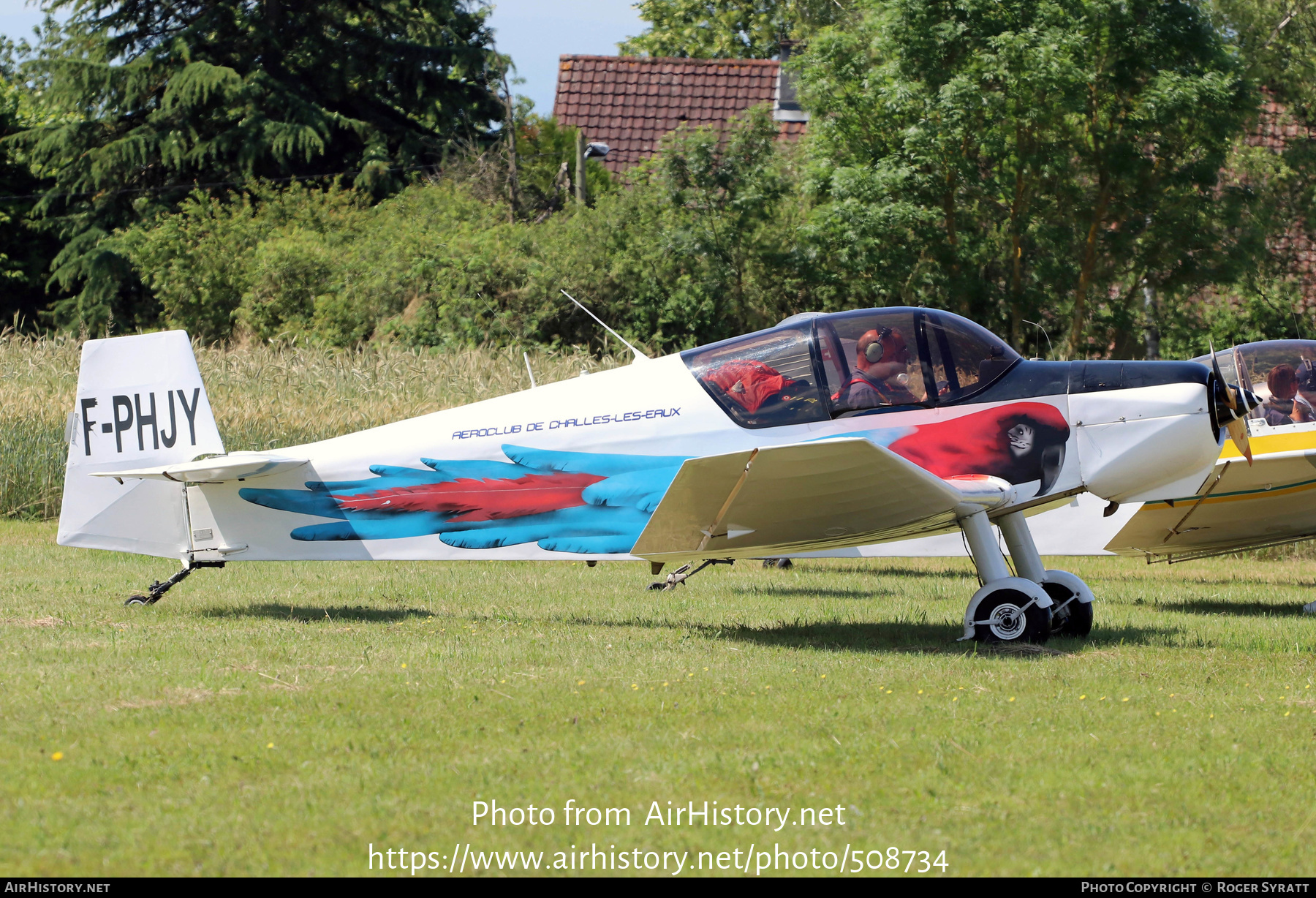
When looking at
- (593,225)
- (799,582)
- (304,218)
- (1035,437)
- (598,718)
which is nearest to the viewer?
Answer: (598,718)

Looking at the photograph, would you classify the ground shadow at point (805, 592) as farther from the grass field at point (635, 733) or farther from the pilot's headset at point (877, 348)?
the pilot's headset at point (877, 348)

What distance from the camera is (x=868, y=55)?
1991 cm

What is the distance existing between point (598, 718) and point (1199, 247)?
56.7 feet

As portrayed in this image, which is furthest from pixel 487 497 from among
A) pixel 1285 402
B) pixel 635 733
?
pixel 1285 402

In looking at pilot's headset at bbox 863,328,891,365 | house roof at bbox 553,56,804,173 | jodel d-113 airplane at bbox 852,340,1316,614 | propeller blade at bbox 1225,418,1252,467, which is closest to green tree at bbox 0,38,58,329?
house roof at bbox 553,56,804,173

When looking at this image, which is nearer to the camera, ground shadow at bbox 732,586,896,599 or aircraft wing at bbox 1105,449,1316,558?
aircraft wing at bbox 1105,449,1316,558

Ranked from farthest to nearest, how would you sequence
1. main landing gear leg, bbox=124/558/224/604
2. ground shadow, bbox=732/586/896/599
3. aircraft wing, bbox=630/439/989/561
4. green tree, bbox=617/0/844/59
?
green tree, bbox=617/0/844/59
ground shadow, bbox=732/586/896/599
main landing gear leg, bbox=124/558/224/604
aircraft wing, bbox=630/439/989/561

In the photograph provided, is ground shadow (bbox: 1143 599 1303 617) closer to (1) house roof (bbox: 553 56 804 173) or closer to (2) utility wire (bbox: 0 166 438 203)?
(2) utility wire (bbox: 0 166 438 203)

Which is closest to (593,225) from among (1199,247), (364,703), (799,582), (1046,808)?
(1199,247)

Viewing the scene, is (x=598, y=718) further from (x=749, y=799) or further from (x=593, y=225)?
(x=593, y=225)

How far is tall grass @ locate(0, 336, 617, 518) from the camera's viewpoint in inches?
603

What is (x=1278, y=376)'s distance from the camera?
9.42 meters

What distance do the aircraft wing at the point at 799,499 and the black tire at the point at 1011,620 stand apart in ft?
1.89

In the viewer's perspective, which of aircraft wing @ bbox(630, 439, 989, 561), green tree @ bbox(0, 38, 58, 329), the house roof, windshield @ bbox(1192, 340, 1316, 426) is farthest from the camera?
the house roof
